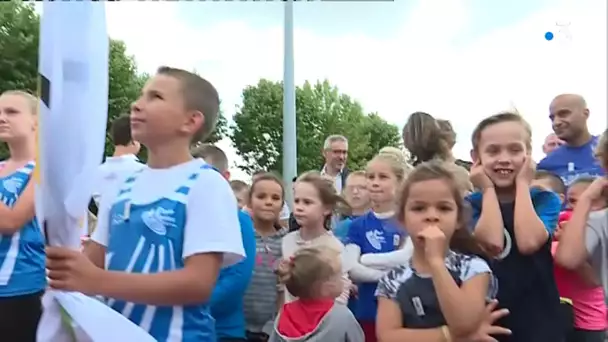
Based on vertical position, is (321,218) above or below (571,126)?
below

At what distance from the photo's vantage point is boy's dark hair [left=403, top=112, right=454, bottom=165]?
149 inches

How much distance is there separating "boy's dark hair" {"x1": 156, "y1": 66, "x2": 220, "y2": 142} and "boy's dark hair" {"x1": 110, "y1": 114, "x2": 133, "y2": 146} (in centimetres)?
217

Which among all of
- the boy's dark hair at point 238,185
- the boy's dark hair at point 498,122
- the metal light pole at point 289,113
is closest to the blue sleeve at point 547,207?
the boy's dark hair at point 498,122

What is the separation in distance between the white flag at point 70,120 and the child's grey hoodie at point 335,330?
1558mm

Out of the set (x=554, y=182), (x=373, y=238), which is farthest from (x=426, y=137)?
(x=554, y=182)

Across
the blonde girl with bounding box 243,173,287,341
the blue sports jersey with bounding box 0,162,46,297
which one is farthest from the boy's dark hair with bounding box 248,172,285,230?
the blue sports jersey with bounding box 0,162,46,297

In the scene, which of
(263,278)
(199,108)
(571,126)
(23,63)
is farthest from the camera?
(23,63)

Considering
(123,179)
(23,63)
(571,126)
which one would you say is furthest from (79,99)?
(23,63)

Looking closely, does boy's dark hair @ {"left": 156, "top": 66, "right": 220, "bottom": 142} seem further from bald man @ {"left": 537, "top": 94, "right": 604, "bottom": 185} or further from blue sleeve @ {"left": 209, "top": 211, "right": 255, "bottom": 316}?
bald man @ {"left": 537, "top": 94, "right": 604, "bottom": 185}

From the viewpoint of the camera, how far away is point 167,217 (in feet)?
7.09

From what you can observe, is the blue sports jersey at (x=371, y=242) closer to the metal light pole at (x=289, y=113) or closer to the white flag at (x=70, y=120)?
the white flag at (x=70, y=120)

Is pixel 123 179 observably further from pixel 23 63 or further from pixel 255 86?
pixel 255 86

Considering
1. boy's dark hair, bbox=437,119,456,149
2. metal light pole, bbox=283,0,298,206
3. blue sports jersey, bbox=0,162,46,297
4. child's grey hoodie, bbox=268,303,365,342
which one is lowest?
child's grey hoodie, bbox=268,303,365,342

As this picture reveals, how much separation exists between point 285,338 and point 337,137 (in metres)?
4.36
